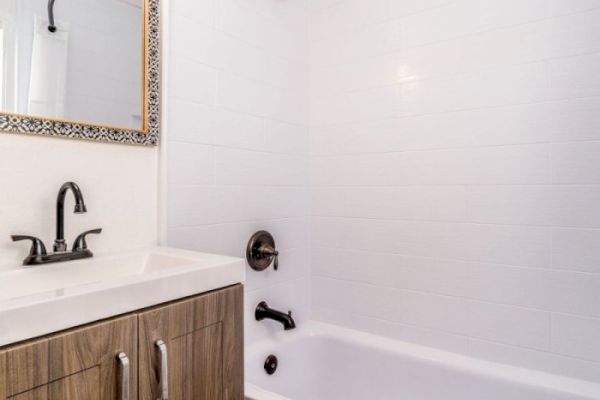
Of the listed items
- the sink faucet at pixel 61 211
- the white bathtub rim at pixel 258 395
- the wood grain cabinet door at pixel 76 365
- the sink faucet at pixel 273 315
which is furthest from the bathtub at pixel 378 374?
the sink faucet at pixel 61 211

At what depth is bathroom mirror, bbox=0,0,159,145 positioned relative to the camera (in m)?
0.95

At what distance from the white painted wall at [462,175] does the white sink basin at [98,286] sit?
929 millimetres

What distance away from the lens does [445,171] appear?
5.05 feet

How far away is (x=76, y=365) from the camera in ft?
2.08

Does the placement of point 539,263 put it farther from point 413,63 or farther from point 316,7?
point 316,7

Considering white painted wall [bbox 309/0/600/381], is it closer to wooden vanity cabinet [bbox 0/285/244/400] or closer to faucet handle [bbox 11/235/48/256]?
wooden vanity cabinet [bbox 0/285/244/400]

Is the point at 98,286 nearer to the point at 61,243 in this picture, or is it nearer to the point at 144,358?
the point at 144,358

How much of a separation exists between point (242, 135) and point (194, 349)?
0.94 m

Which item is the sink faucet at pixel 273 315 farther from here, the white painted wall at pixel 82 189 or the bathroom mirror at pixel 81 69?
the bathroom mirror at pixel 81 69

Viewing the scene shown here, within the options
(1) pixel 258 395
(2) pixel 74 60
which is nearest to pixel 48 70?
(2) pixel 74 60

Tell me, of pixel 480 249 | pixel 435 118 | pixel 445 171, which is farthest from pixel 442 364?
pixel 435 118

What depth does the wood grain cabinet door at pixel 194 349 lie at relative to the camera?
0.75 m

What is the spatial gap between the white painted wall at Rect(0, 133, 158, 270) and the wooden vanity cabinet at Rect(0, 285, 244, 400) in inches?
17.8

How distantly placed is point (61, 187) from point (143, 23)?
0.60 meters
